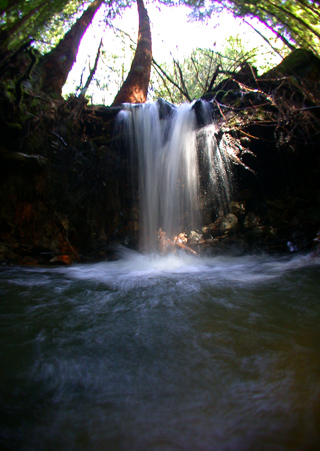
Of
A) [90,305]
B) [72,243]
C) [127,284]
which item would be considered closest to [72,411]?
[90,305]

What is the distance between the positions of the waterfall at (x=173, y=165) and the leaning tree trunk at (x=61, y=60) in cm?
205

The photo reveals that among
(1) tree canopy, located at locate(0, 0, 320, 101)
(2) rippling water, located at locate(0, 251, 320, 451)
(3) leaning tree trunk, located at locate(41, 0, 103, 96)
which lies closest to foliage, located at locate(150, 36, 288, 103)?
(1) tree canopy, located at locate(0, 0, 320, 101)

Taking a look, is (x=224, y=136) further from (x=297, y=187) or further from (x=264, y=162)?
(x=297, y=187)

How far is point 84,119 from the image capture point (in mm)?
6480

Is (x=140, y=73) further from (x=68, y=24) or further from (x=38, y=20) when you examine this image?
(x=38, y=20)

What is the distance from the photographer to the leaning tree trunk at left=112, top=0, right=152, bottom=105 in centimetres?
871

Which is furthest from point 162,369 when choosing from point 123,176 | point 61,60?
point 61,60

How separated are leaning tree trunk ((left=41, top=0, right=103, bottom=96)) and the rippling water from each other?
19.9ft

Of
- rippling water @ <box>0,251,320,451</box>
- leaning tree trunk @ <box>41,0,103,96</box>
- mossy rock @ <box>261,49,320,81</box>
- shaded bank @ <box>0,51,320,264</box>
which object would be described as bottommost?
rippling water @ <box>0,251,320,451</box>

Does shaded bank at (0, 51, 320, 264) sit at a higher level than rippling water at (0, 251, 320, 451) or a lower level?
higher

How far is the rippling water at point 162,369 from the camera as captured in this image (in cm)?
120

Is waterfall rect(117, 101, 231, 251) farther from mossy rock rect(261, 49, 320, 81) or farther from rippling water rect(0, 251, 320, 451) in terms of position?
rippling water rect(0, 251, 320, 451)

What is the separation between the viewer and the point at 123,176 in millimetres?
6574

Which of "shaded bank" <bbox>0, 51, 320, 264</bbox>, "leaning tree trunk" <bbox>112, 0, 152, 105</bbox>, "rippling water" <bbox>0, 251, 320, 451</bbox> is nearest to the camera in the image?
"rippling water" <bbox>0, 251, 320, 451</bbox>
